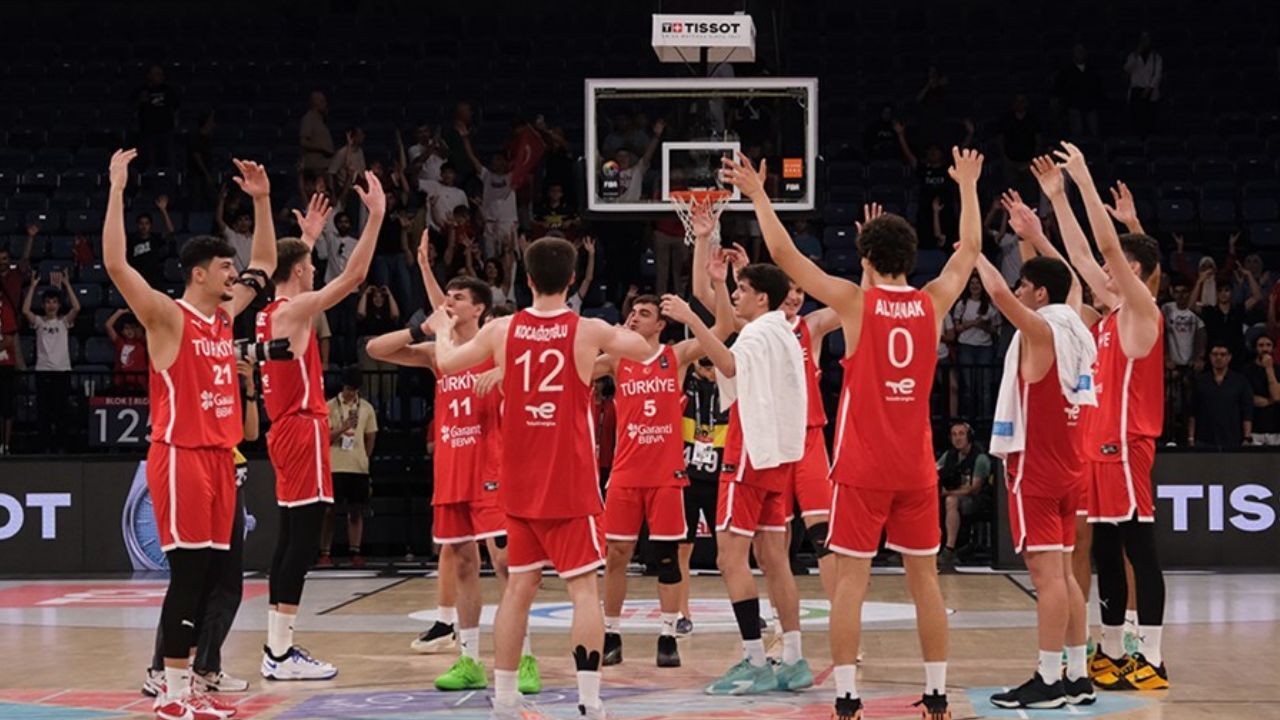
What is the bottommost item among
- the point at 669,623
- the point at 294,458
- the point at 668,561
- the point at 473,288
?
the point at 669,623

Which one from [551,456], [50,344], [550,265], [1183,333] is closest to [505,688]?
[551,456]

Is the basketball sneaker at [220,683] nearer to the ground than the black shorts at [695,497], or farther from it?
nearer to the ground

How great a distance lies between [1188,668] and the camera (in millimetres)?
9516

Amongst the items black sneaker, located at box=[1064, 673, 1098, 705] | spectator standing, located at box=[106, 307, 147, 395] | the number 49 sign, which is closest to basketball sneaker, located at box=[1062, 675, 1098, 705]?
black sneaker, located at box=[1064, 673, 1098, 705]

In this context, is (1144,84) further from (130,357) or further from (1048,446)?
(1048,446)

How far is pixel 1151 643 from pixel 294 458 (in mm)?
4627

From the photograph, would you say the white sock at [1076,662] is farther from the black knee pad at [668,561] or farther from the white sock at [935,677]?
the black knee pad at [668,561]

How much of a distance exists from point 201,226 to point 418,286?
3.33 metres

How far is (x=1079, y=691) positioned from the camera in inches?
326

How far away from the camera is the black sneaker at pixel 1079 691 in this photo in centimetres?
826

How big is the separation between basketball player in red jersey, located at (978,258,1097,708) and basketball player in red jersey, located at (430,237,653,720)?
80.2 inches

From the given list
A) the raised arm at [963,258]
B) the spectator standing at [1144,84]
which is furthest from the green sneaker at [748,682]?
the spectator standing at [1144,84]

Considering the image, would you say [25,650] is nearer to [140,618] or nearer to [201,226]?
[140,618]

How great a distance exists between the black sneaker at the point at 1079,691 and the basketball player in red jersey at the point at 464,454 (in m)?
2.69
